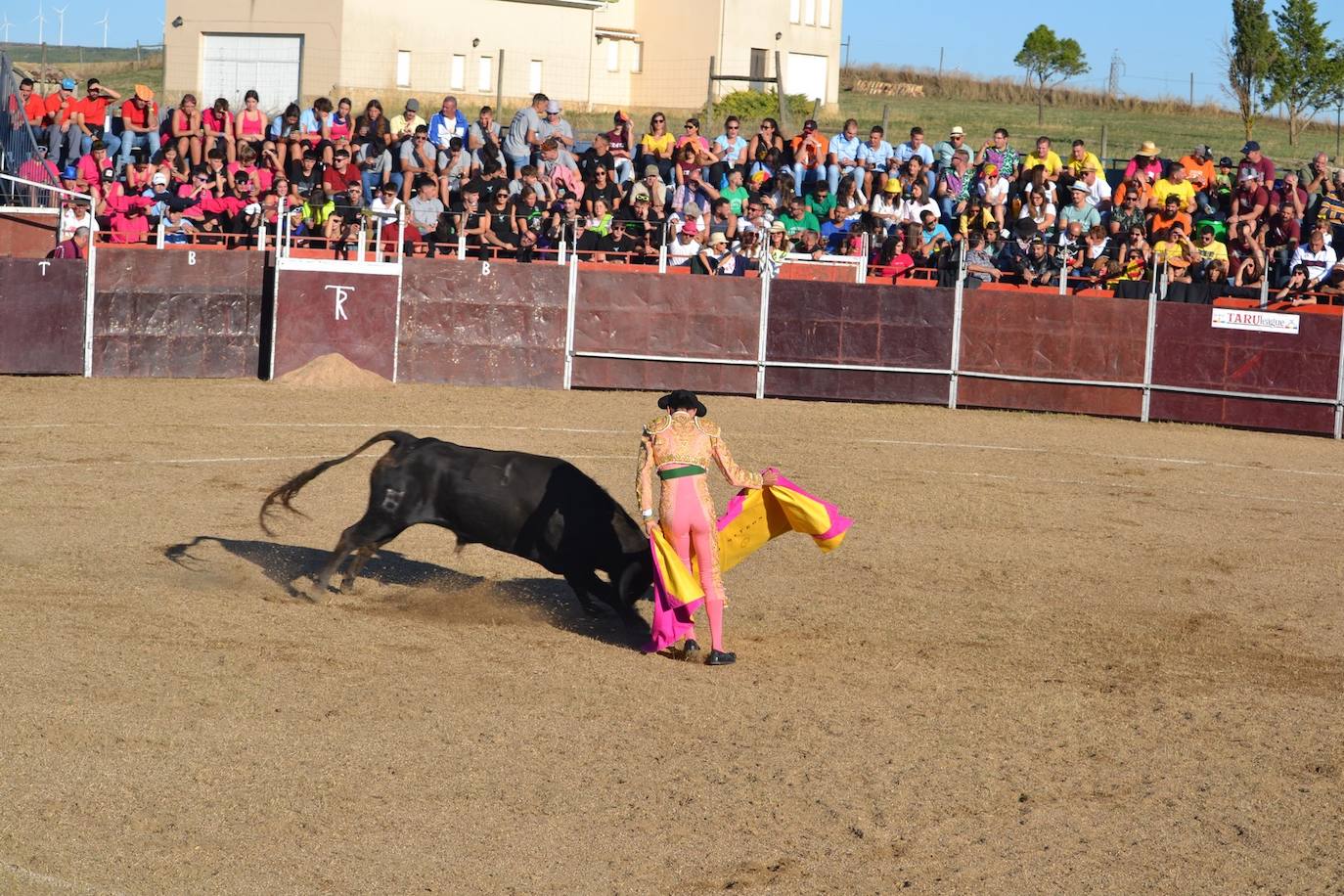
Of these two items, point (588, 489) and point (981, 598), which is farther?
point (981, 598)

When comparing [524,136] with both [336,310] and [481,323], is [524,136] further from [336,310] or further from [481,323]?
[336,310]

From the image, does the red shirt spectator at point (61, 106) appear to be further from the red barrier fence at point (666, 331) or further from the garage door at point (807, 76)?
the garage door at point (807, 76)

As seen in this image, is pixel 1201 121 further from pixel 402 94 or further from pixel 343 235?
pixel 343 235

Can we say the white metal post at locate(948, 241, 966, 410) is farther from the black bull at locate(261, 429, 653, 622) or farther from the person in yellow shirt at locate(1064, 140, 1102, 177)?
the black bull at locate(261, 429, 653, 622)

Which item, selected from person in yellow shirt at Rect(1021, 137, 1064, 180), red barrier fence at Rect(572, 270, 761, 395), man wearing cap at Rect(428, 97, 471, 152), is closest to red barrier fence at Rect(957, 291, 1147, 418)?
red barrier fence at Rect(572, 270, 761, 395)

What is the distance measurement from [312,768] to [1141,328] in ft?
48.3

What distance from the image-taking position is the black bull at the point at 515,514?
345 inches

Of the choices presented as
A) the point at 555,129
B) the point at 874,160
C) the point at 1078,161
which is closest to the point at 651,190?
the point at 555,129

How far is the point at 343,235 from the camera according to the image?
774 inches

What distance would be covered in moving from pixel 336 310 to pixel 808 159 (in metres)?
6.98

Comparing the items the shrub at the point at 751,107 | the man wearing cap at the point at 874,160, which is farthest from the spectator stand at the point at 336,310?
the shrub at the point at 751,107

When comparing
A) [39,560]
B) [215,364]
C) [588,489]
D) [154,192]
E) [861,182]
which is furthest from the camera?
[861,182]

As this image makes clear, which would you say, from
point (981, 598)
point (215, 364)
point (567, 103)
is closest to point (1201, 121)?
point (567, 103)

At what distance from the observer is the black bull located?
8766 mm
